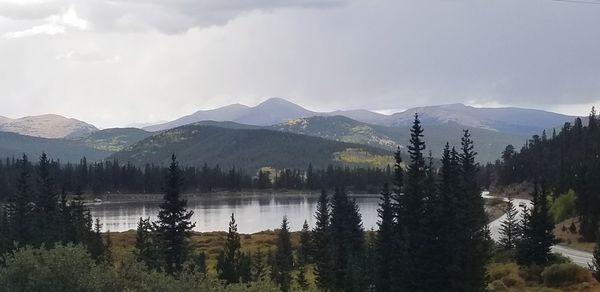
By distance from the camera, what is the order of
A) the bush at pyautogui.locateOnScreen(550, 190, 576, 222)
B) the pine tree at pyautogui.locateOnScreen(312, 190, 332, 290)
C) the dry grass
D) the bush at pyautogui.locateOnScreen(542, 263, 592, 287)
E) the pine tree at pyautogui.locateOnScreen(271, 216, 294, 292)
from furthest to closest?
1. the bush at pyautogui.locateOnScreen(550, 190, 576, 222)
2. the dry grass
3. the pine tree at pyautogui.locateOnScreen(312, 190, 332, 290)
4. the pine tree at pyautogui.locateOnScreen(271, 216, 294, 292)
5. the bush at pyautogui.locateOnScreen(542, 263, 592, 287)

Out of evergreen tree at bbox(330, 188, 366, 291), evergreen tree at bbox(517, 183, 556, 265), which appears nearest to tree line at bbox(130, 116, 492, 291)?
evergreen tree at bbox(330, 188, 366, 291)

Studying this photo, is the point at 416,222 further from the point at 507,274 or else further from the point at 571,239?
the point at 571,239

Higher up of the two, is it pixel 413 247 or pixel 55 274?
pixel 55 274

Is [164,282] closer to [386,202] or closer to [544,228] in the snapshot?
[386,202]

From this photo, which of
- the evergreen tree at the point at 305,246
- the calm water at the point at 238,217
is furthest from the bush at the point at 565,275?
the calm water at the point at 238,217

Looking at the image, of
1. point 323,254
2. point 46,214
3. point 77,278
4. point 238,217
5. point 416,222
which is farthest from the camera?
point 238,217

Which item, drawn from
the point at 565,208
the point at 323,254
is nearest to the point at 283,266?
the point at 323,254

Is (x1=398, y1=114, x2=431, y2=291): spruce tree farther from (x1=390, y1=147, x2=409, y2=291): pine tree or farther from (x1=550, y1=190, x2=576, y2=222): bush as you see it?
(x1=550, y1=190, x2=576, y2=222): bush

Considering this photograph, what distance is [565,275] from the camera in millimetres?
48688

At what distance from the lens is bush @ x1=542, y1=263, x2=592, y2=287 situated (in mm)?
48188

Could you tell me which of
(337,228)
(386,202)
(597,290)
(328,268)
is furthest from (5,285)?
(337,228)

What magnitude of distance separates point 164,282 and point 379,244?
33.9m

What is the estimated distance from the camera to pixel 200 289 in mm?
21625

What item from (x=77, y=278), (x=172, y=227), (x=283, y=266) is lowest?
(x=283, y=266)
